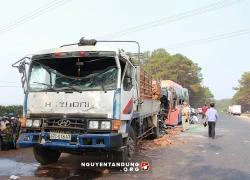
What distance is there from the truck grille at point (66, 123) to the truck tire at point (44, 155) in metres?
1.10

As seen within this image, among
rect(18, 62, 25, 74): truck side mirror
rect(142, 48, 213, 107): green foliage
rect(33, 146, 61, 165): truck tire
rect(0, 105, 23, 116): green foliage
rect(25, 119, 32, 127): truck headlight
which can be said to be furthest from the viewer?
rect(142, 48, 213, 107): green foliage

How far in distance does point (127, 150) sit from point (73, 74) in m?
2.26

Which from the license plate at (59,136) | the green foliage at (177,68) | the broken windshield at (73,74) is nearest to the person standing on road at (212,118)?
the broken windshield at (73,74)

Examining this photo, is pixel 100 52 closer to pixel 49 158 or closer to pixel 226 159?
pixel 49 158

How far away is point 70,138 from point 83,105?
2.61ft

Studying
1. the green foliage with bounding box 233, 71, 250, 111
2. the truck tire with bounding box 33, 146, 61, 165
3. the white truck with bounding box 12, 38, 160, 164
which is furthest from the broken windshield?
the green foliage with bounding box 233, 71, 250, 111

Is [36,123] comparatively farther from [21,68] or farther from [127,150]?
[127,150]

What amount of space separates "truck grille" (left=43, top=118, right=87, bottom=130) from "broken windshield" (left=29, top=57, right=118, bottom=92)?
2.41 feet

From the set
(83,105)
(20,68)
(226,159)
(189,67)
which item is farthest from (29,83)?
(189,67)

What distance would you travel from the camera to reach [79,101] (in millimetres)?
8594

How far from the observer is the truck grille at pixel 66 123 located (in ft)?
27.6

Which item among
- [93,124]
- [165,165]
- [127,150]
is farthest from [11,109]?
[93,124]

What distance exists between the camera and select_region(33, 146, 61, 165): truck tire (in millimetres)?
9688

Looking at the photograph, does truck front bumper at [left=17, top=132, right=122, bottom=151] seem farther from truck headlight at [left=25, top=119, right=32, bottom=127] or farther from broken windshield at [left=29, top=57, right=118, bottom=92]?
broken windshield at [left=29, top=57, right=118, bottom=92]
